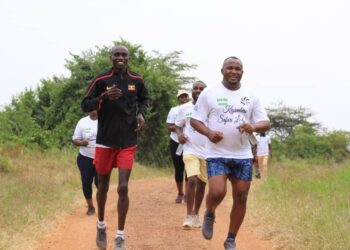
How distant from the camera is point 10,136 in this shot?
21.0 meters

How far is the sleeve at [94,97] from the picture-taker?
6.46 m

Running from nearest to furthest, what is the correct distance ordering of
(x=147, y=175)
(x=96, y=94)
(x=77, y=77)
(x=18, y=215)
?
(x=96, y=94) < (x=18, y=215) < (x=147, y=175) < (x=77, y=77)

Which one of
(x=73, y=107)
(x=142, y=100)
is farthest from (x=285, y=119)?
(x=142, y=100)

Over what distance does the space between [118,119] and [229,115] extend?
4.28 ft

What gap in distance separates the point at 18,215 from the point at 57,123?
1667 cm

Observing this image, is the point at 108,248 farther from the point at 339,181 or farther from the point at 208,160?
the point at 339,181

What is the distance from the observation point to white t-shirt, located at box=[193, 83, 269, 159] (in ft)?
20.1

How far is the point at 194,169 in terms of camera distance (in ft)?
28.2

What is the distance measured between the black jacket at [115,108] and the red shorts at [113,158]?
79 mm

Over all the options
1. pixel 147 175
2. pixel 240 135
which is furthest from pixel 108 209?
pixel 147 175

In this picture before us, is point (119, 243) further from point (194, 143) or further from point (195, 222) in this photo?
point (194, 143)

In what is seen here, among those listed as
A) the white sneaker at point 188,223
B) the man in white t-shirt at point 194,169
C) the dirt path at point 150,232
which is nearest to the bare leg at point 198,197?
the man in white t-shirt at point 194,169

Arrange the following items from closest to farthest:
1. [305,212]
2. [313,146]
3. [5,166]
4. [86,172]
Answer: [305,212] < [86,172] < [5,166] < [313,146]

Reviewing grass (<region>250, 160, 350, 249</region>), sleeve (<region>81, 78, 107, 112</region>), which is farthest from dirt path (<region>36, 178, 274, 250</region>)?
sleeve (<region>81, 78, 107, 112</region>)
